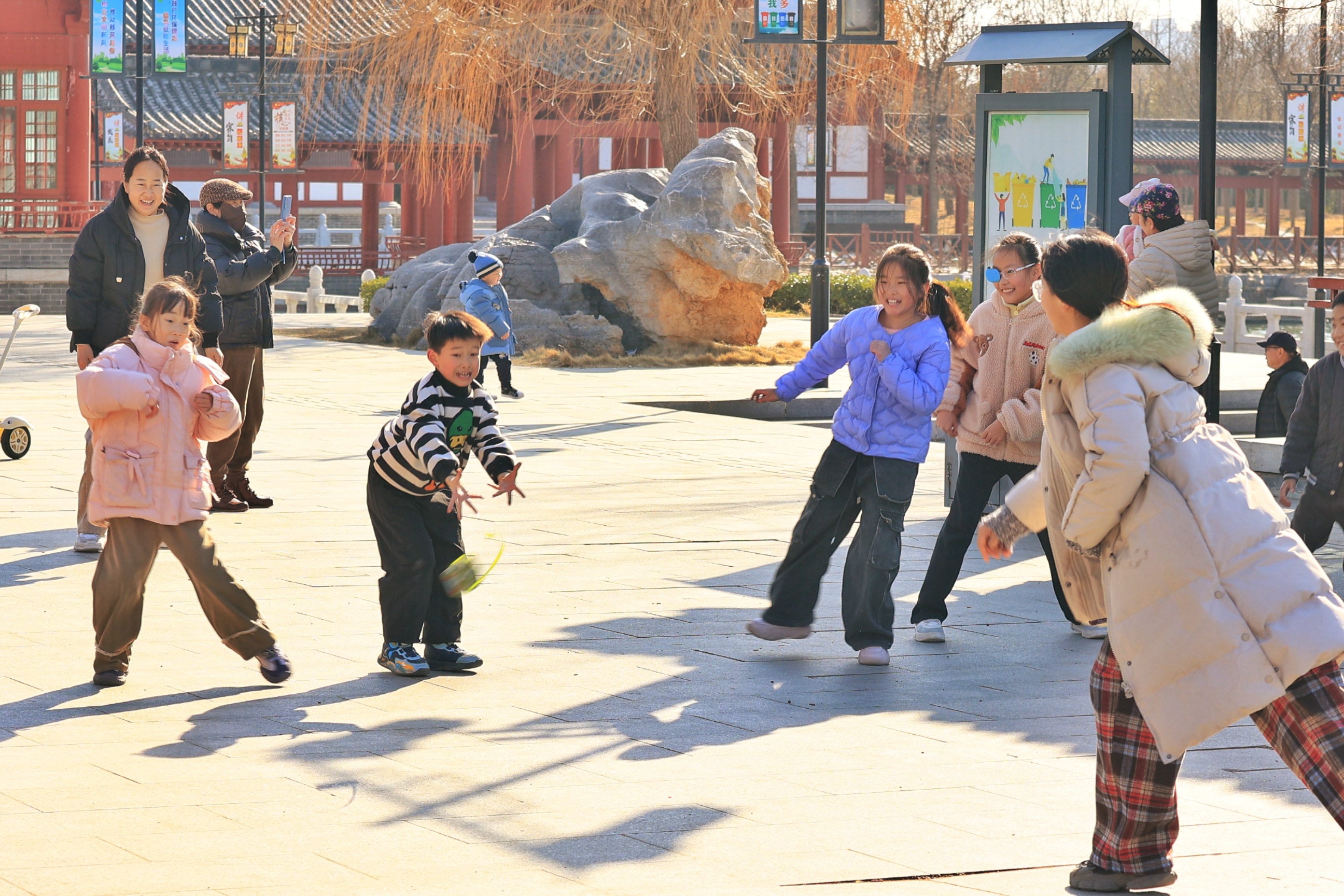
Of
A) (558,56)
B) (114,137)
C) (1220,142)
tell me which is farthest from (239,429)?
(1220,142)

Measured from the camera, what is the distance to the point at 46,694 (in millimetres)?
5109

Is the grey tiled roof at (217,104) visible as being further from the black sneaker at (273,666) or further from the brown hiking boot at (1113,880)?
the brown hiking boot at (1113,880)

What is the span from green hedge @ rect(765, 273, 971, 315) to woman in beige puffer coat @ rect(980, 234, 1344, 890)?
22.2 meters

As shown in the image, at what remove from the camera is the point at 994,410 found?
6.29m

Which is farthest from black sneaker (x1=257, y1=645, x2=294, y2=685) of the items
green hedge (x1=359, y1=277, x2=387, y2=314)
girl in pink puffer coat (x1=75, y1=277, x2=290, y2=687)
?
green hedge (x1=359, y1=277, x2=387, y2=314)

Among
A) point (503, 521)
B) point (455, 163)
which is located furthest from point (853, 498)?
point (455, 163)

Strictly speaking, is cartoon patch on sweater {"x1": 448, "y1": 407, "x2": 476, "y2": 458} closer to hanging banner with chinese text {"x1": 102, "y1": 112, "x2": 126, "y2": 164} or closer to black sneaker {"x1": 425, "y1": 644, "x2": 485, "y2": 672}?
black sneaker {"x1": 425, "y1": 644, "x2": 485, "y2": 672}

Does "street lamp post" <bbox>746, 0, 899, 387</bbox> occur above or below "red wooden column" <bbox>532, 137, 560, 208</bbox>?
below

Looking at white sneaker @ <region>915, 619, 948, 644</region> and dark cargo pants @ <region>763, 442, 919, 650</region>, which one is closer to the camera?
dark cargo pants @ <region>763, 442, 919, 650</region>

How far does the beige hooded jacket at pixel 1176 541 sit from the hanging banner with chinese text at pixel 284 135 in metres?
30.8

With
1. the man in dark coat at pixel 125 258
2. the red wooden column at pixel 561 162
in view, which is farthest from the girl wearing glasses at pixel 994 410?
the red wooden column at pixel 561 162

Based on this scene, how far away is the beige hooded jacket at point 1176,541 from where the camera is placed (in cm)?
341

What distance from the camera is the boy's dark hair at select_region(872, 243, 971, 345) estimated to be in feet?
19.0

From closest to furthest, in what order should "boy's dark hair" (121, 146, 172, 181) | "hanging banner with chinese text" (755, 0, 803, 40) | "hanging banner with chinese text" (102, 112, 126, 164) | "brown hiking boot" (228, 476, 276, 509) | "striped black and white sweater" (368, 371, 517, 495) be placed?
"striped black and white sweater" (368, 371, 517, 495) → "boy's dark hair" (121, 146, 172, 181) → "brown hiking boot" (228, 476, 276, 509) → "hanging banner with chinese text" (755, 0, 803, 40) → "hanging banner with chinese text" (102, 112, 126, 164)
